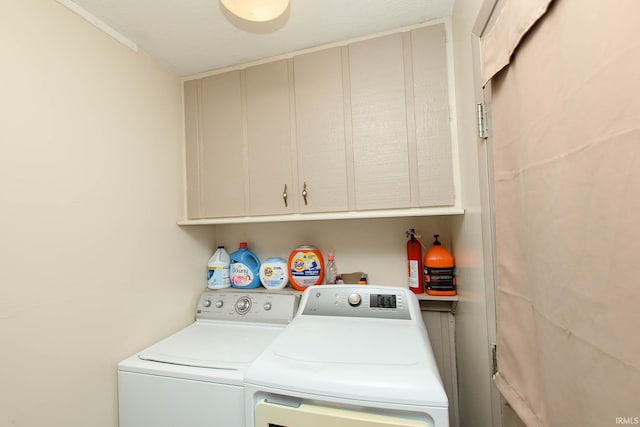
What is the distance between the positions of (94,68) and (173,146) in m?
0.53

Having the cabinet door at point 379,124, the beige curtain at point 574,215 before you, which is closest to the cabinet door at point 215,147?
the cabinet door at point 379,124

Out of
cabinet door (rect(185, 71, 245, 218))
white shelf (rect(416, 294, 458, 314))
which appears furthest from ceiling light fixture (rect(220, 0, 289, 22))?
white shelf (rect(416, 294, 458, 314))

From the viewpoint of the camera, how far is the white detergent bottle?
181cm

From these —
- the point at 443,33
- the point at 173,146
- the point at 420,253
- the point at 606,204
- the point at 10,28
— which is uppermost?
the point at 443,33

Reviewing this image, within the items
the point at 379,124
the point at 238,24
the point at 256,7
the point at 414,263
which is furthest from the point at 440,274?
the point at 238,24

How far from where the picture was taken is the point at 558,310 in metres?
0.53

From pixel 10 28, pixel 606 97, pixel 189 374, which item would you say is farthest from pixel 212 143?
pixel 606 97

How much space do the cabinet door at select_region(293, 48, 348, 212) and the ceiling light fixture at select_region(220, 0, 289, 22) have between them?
1.48 ft

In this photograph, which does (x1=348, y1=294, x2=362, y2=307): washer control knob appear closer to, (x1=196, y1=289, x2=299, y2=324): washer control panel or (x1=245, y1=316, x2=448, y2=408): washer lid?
(x1=245, y1=316, x2=448, y2=408): washer lid

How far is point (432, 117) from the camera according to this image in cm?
133

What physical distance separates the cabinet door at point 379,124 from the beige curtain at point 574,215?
0.66 meters

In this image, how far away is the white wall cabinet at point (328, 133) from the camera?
1.34 metres

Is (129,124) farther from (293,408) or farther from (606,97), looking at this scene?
(606,97)

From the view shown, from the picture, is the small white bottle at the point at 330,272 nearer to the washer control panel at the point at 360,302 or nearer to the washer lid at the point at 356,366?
the washer control panel at the point at 360,302
